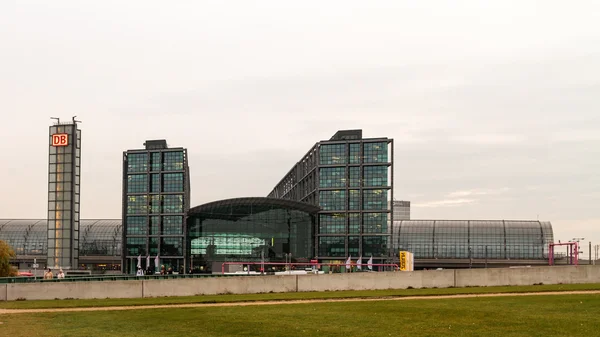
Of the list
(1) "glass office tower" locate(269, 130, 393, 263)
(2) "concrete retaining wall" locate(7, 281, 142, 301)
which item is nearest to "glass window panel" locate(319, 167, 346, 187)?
(1) "glass office tower" locate(269, 130, 393, 263)

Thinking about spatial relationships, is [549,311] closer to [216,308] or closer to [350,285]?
[216,308]

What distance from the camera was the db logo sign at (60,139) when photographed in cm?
11950

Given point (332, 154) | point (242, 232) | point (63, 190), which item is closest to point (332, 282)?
point (63, 190)

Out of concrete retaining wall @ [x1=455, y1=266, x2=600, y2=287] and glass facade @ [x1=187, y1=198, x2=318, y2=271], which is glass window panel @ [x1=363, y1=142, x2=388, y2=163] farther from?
concrete retaining wall @ [x1=455, y1=266, x2=600, y2=287]

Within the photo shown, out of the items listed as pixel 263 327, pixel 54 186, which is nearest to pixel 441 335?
pixel 263 327

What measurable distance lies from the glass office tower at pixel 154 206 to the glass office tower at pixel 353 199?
122ft

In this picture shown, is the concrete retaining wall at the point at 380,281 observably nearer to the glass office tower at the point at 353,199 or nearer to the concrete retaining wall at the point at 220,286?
the concrete retaining wall at the point at 220,286

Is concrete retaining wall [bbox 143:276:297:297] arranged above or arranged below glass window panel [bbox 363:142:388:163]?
below

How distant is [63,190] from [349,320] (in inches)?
4032

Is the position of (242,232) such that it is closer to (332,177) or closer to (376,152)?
(332,177)

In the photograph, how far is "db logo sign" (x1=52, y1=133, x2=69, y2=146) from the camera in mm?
119500

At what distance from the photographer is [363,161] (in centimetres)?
18038

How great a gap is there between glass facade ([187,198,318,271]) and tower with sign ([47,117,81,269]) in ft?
174

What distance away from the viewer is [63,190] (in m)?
120
